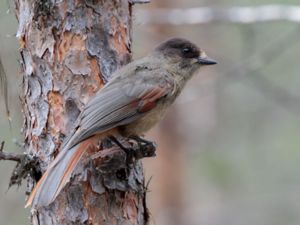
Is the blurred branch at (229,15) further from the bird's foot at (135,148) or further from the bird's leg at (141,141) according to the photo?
the bird's foot at (135,148)

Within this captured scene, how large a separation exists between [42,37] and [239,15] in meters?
4.02

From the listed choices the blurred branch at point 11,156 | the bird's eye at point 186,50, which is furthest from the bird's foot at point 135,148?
the bird's eye at point 186,50

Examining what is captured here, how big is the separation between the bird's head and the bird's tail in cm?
112

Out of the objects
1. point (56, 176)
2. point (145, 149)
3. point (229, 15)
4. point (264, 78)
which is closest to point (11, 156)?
point (56, 176)

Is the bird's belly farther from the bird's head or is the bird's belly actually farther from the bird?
the bird's head

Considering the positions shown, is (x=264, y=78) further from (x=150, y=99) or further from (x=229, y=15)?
(x=150, y=99)

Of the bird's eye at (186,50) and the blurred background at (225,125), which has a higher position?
the blurred background at (225,125)

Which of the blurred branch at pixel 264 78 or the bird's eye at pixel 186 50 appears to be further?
the blurred branch at pixel 264 78

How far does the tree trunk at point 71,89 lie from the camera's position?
494 centimetres

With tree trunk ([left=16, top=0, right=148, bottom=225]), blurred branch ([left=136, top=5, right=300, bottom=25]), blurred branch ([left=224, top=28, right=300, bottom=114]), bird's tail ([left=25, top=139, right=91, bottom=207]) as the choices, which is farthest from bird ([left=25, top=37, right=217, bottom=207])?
blurred branch ([left=224, top=28, right=300, bottom=114])

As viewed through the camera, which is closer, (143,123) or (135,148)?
(135,148)

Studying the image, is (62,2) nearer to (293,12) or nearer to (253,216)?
(293,12)

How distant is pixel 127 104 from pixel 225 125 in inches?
310

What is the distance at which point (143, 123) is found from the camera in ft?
17.0
